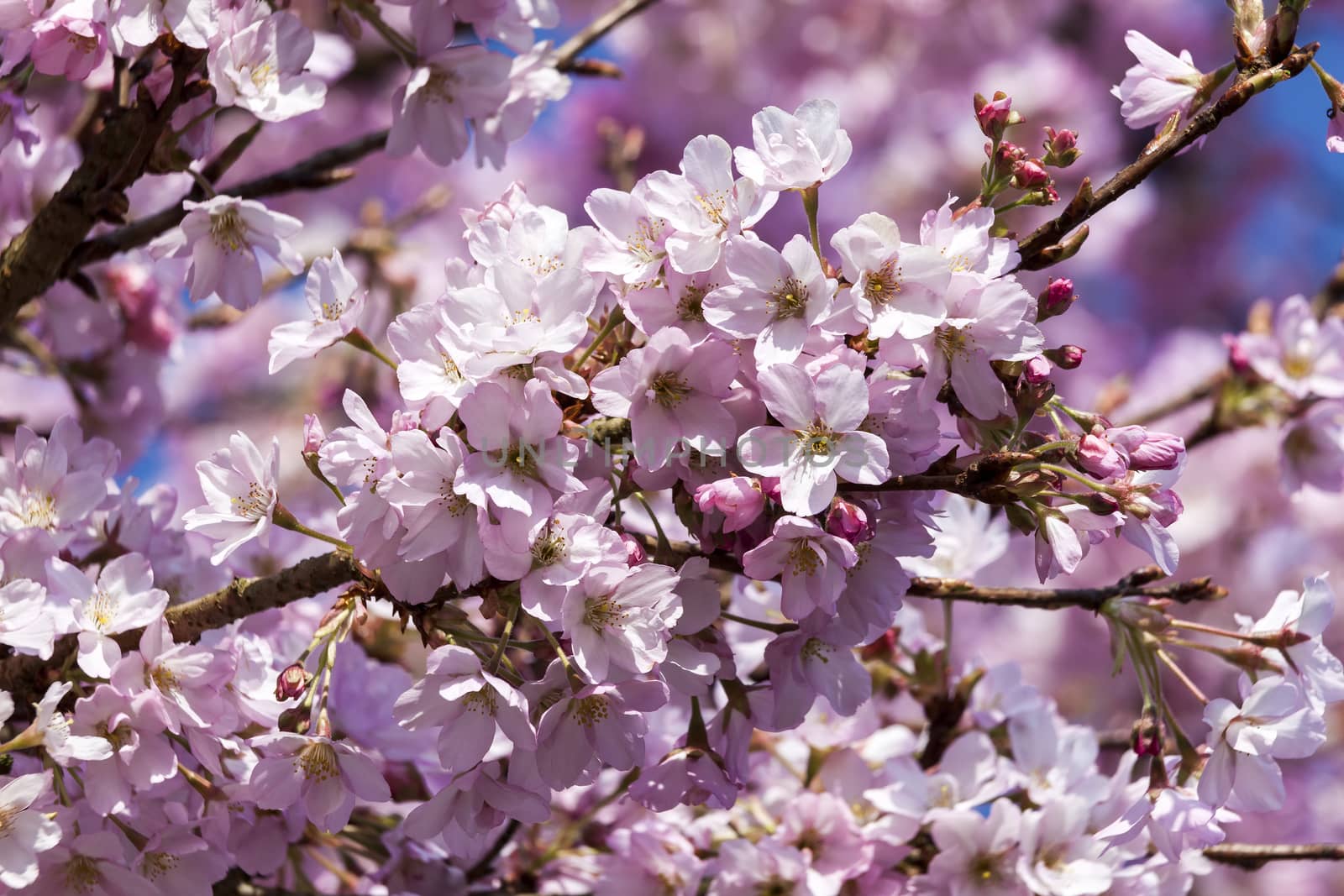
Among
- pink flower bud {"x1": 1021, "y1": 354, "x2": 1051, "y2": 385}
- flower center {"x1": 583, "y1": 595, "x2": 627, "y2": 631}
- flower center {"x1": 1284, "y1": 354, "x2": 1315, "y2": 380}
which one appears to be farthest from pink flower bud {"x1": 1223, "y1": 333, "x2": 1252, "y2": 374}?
flower center {"x1": 583, "y1": 595, "x2": 627, "y2": 631}

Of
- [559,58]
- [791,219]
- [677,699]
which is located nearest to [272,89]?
[559,58]

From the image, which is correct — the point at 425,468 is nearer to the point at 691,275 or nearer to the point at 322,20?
the point at 691,275

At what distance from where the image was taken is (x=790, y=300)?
0.97m

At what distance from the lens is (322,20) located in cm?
338

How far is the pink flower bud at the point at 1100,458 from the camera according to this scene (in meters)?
0.95

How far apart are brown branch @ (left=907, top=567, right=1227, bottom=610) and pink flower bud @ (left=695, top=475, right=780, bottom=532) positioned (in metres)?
0.29

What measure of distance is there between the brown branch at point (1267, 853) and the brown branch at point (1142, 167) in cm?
68

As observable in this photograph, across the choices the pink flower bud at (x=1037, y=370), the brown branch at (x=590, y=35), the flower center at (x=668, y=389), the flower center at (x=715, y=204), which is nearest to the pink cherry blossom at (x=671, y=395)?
the flower center at (x=668, y=389)

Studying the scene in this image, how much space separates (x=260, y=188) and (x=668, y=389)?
757mm

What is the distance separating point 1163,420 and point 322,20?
238 cm

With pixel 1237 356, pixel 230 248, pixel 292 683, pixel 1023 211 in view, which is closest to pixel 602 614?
pixel 292 683

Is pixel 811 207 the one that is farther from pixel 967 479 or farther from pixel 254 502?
pixel 254 502

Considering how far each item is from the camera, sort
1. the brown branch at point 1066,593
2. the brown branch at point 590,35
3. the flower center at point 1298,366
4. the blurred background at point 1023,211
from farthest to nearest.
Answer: the blurred background at point 1023,211
the flower center at point 1298,366
the brown branch at point 590,35
the brown branch at point 1066,593

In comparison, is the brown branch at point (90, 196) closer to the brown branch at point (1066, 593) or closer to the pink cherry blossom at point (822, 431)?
the pink cherry blossom at point (822, 431)
